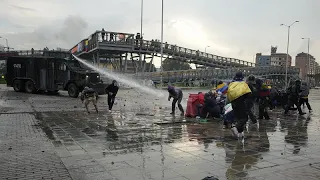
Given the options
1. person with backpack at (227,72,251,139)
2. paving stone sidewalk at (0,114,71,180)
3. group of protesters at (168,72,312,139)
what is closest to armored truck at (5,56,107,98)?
group of protesters at (168,72,312,139)

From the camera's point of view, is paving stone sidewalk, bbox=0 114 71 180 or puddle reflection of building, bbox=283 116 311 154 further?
puddle reflection of building, bbox=283 116 311 154

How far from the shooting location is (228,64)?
61.1 metres

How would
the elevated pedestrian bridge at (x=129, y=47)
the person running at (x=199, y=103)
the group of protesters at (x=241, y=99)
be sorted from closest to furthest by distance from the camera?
1. the group of protesters at (x=241, y=99)
2. the person running at (x=199, y=103)
3. the elevated pedestrian bridge at (x=129, y=47)

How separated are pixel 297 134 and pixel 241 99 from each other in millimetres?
2762

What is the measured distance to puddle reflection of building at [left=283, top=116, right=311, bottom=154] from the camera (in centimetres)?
791

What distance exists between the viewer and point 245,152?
22.6ft

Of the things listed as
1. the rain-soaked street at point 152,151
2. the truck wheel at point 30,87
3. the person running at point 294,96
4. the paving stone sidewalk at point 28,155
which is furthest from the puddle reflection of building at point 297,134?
the truck wheel at point 30,87

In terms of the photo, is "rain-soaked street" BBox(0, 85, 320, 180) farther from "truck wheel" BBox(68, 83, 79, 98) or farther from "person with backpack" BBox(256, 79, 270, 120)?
"truck wheel" BBox(68, 83, 79, 98)

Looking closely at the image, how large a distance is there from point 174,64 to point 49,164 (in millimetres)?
116785

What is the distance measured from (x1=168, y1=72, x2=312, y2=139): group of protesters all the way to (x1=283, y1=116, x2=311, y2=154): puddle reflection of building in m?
1.13

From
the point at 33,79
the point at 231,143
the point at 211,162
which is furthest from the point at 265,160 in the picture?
the point at 33,79

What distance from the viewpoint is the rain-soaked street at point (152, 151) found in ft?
17.7

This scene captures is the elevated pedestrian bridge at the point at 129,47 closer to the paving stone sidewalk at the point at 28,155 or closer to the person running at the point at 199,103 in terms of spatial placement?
the person running at the point at 199,103

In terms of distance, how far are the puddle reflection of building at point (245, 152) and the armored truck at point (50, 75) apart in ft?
50.8
